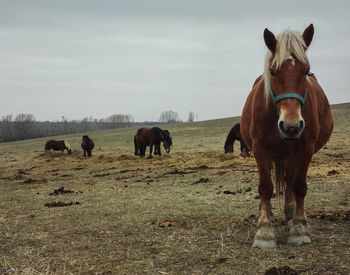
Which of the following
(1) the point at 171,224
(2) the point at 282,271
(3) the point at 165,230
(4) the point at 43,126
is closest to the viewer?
(2) the point at 282,271

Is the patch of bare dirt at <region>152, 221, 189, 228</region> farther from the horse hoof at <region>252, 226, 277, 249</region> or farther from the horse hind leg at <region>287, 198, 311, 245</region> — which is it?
the horse hind leg at <region>287, 198, 311, 245</region>

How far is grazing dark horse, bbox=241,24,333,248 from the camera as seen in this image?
375 cm

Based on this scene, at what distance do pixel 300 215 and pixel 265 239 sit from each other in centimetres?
64

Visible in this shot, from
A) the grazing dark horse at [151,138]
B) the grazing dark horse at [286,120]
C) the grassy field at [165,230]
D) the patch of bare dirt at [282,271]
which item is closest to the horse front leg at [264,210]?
the grazing dark horse at [286,120]

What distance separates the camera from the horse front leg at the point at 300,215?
420 centimetres

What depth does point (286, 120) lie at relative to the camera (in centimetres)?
354

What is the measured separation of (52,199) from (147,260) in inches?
206

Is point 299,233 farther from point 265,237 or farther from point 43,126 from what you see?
point 43,126

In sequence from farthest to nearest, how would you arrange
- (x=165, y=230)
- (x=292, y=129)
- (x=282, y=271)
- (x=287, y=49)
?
(x=165, y=230) < (x=287, y=49) < (x=292, y=129) < (x=282, y=271)

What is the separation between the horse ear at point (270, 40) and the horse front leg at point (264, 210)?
1.25m

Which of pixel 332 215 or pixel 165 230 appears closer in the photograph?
pixel 165 230

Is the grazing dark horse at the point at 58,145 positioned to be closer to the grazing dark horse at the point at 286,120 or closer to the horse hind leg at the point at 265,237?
the grazing dark horse at the point at 286,120

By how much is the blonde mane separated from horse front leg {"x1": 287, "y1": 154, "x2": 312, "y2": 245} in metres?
1.10

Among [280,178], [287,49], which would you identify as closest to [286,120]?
[287,49]
